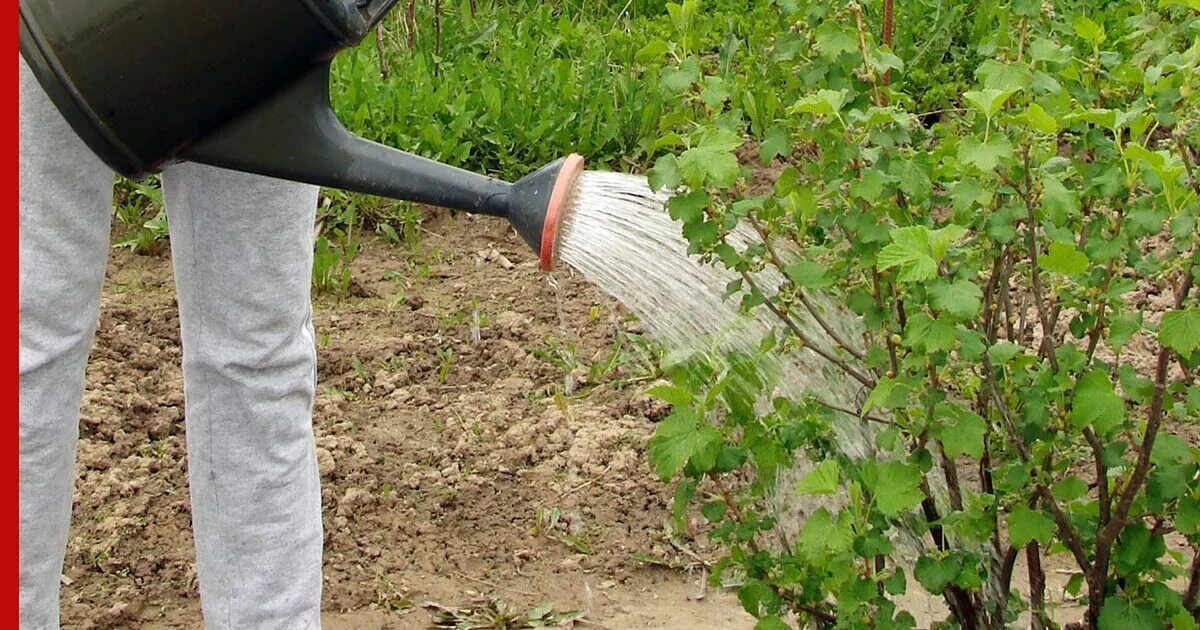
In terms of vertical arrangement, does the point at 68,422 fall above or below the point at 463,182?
below

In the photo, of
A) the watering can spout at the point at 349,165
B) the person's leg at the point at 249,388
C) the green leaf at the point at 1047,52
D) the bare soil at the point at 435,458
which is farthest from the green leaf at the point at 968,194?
the bare soil at the point at 435,458

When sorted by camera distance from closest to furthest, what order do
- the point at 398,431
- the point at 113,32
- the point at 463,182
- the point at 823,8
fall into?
the point at 113,32 < the point at 463,182 < the point at 823,8 < the point at 398,431

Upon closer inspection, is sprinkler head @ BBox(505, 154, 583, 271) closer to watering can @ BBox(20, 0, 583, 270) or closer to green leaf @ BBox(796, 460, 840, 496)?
watering can @ BBox(20, 0, 583, 270)

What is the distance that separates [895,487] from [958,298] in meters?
0.27

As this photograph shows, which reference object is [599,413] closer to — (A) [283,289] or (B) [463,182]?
(A) [283,289]

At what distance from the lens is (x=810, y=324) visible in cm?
195

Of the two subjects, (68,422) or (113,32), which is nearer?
(113,32)

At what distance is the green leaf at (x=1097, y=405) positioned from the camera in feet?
5.12

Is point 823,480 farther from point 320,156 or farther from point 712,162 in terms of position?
point 320,156

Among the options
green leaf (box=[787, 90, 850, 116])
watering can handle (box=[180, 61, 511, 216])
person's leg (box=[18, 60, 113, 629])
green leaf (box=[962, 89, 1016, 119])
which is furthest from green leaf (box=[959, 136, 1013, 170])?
person's leg (box=[18, 60, 113, 629])

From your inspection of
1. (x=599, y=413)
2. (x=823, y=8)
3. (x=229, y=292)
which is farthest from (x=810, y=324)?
(x=599, y=413)

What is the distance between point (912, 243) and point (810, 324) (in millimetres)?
521

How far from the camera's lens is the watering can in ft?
4.46

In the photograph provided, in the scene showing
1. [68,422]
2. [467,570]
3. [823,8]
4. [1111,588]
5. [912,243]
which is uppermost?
[823,8]
